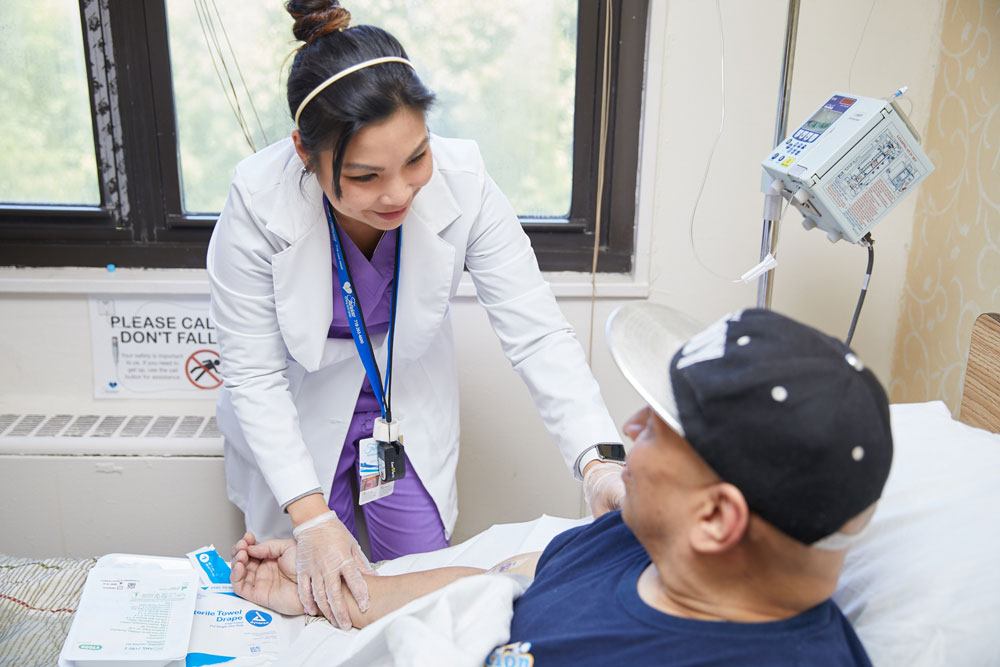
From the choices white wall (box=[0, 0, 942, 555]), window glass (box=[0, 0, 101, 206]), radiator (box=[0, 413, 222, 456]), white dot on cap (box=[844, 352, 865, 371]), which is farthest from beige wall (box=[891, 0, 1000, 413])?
window glass (box=[0, 0, 101, 206])

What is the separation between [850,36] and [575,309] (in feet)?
3.18

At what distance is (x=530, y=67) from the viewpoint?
207 centimetres

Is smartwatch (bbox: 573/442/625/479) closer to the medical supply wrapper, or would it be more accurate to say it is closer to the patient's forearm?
the patient's forearm

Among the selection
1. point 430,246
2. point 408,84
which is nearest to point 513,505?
point 430,246

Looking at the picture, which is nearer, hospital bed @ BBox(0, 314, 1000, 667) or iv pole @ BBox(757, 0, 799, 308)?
hospital bed @ BBox(0, 314, 1000, 667)

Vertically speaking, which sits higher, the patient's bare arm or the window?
the window

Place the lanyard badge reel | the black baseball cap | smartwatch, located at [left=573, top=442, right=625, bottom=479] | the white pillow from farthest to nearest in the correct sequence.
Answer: the lanyard badge reel
smartwatch, located at [left=573, top=442, right=625, bottom=479]
the white pillow
the black baseball cap

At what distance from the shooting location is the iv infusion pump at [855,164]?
145cm

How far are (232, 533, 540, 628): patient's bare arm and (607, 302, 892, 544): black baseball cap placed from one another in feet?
1.79

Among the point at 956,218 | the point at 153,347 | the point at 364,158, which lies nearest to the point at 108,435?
the point at 153,347

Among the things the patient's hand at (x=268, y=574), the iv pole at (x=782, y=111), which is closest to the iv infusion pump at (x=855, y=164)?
the iv pole at (x=782, y=111)

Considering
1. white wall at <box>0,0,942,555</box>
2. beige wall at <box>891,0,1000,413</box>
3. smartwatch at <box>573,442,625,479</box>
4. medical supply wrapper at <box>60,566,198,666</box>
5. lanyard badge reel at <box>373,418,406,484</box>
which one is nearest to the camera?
medical supply wrapper at <box>60,566,198,666</box>

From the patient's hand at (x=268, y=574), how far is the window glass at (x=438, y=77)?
3.74 feet

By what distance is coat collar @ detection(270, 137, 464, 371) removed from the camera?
142cm
